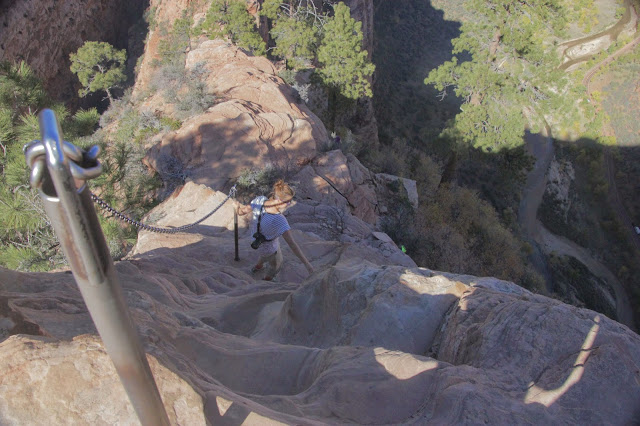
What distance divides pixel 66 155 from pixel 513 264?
53.5 feet

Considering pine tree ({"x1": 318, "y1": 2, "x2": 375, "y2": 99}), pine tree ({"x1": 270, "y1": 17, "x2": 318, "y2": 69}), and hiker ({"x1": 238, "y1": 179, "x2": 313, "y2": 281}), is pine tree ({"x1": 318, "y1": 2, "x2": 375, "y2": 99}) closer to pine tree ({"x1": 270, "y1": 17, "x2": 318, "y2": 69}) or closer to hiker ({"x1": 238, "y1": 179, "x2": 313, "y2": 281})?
pine tree ({"x1": 270, "y1": 17, "x2": 318, "y2": 69})

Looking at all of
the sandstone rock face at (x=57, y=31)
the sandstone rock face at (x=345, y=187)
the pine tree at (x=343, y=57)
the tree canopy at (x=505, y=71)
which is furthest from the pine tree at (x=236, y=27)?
the sandstone rock face at (x=57, y=31)

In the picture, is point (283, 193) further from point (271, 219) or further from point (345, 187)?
point (345, 187)

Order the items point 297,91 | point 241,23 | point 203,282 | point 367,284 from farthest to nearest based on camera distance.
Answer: point 241,23, point 297,91, point 203,282, point 367,284

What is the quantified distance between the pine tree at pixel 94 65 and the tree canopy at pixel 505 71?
22711mm

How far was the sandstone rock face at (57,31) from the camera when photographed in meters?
23.0

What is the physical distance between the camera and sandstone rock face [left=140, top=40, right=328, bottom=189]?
10367mm

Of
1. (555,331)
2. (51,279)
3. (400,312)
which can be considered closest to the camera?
(555,331)

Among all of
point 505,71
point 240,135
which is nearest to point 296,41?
point 505,71

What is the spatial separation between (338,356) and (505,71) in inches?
522

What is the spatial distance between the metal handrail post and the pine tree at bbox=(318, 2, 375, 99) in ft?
54.3

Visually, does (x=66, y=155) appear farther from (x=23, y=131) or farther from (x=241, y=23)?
(x=241, y=23)

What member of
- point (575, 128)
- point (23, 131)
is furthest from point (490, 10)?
point (575, 128)

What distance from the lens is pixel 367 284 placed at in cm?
434
